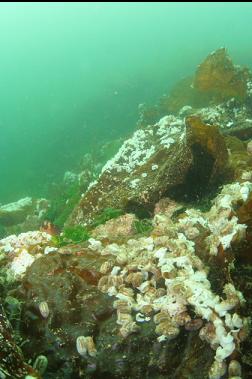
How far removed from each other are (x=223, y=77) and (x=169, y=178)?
26.3 feet

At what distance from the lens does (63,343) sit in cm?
343

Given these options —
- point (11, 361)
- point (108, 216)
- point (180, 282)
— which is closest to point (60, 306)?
point (11, 361)

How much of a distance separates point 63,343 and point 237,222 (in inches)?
75.4

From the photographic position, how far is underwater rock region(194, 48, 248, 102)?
42.6ft

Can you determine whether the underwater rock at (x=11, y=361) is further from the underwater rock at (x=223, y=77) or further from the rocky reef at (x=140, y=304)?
the underwater rock at (x=223, y=77)

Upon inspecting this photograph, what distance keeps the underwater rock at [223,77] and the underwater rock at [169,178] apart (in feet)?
18.2

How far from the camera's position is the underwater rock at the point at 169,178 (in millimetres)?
6121

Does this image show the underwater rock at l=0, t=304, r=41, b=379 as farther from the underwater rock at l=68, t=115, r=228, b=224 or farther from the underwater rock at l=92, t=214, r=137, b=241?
the underwater rock at l=68, t=115, r=228, b=224

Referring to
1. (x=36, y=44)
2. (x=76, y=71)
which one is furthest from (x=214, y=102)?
(x=36, y=44)

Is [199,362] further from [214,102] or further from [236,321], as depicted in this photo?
[214,102]

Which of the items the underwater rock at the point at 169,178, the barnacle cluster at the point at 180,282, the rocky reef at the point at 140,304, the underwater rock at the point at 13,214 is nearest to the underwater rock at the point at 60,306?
the rocky reef at the point at 140,304

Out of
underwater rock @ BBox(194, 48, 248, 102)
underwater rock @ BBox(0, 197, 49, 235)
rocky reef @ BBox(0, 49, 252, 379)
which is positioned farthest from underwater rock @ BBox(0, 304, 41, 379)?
underwater rock @ BBox(194, 48, 248, 102)

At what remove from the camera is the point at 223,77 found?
13117 millimetres

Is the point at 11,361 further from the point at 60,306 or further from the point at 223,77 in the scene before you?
the point at 223,77
